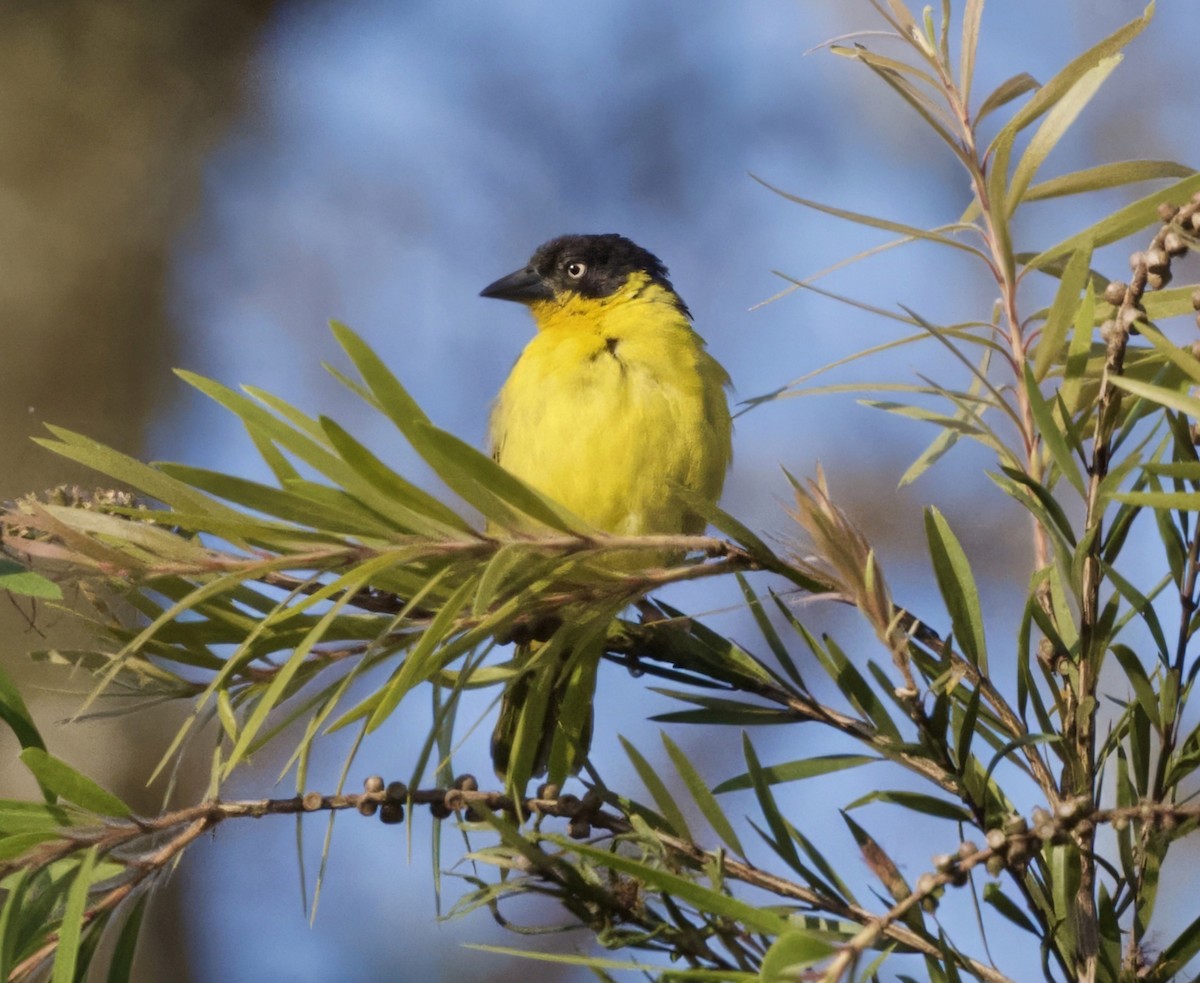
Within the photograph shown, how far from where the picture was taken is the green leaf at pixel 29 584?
2.99 ft

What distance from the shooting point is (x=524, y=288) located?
3.85m

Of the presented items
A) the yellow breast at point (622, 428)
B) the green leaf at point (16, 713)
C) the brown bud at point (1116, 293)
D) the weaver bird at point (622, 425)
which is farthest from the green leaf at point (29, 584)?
the yellow breast at point (622, 428)

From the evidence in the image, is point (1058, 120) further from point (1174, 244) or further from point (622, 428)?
point (622, 428)

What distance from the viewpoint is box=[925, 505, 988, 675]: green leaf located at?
991mm

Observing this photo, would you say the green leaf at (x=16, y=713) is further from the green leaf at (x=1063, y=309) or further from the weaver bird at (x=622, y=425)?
the weaver bird at (x=622, y=425)

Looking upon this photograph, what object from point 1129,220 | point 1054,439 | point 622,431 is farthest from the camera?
point 622,431

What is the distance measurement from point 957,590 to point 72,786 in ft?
2.12

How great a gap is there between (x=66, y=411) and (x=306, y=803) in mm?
5123

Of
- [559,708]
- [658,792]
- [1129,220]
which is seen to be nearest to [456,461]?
[658,792]

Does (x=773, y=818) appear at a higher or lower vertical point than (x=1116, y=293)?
lower

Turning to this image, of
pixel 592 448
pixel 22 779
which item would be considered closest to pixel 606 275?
pixel 592 448

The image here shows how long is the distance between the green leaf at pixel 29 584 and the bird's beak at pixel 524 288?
2940 millimetres

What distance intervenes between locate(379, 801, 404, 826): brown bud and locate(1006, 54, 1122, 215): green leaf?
26.6 inches

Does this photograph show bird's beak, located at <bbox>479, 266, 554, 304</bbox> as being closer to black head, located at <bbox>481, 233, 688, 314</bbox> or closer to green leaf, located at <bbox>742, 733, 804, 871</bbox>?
black head, located at <bbox>481, 233, 688, 314</bbox>
